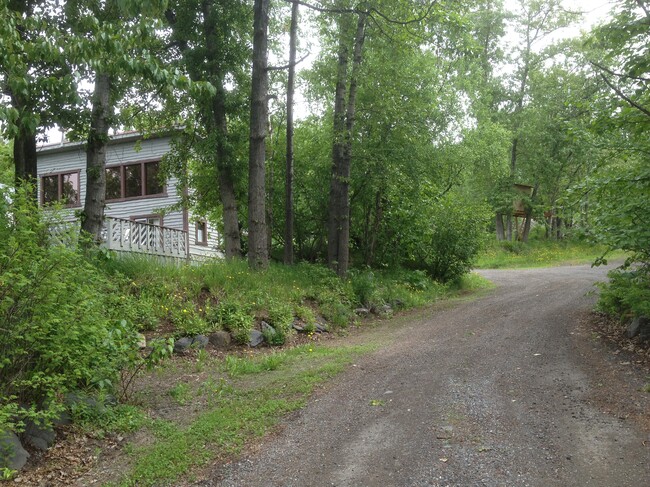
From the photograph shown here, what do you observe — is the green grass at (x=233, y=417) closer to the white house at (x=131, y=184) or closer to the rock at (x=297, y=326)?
the rock at (x=297, y=326)

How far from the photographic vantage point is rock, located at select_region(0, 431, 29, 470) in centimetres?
471

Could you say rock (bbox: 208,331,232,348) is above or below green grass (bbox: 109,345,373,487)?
above

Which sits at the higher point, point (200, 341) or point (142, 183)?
point (142, 183)

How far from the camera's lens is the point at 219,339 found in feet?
30.4

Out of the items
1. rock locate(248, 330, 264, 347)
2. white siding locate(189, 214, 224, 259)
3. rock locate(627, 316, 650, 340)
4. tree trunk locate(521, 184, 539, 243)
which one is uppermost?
tree trunk locate(521, 184, 539, 243)

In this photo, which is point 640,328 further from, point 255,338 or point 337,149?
point 337,149

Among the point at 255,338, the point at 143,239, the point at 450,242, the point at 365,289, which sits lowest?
the point at 255,338

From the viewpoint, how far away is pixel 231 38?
1438 cm

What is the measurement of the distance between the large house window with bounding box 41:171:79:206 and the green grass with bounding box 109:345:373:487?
62.7ft

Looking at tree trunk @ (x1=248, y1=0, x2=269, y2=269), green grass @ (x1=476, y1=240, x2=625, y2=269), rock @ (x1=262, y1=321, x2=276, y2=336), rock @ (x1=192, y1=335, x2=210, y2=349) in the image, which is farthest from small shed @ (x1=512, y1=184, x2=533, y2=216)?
rock @ (x1=192, y1=335, x2=210, y2=349)

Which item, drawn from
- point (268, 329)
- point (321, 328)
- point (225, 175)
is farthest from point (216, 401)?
point (225, 175)

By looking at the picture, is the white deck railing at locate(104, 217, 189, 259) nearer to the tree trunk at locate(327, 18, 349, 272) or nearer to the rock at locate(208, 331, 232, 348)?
the tree trunk at locate(327, 18, 349, 272)

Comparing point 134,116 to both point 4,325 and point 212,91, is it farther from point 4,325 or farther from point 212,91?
point 4,325

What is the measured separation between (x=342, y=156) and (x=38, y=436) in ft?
36.2
